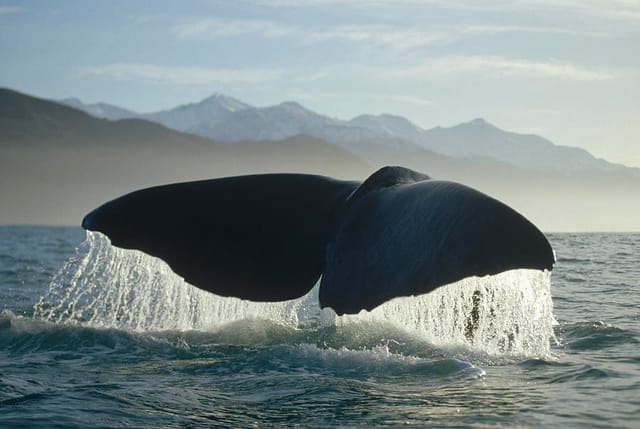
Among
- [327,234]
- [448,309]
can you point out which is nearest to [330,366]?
[448,309]

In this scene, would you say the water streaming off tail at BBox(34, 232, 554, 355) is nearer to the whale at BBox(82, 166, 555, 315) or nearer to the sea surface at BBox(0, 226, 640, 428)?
the sea surface at BBox(0, 226, 640, 428)

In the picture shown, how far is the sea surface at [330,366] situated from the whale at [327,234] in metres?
0.30

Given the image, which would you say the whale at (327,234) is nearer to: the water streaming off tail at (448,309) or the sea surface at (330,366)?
the water streaming off tail at (448,309)

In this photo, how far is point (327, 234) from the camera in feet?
20.8

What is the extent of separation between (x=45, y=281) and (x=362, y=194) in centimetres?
1252

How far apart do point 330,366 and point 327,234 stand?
3.68 ft

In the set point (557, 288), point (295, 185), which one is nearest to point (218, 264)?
point (295, 185)

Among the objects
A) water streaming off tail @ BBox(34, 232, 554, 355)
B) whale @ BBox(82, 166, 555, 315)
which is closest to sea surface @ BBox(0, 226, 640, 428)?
water streaming off tail @ BBox(34, 232, 554, 355)

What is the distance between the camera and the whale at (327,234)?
495cm

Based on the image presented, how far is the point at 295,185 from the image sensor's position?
22.8ft

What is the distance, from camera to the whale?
4.95m

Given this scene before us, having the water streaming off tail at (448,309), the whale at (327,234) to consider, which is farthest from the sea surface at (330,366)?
the whale at (327,234)

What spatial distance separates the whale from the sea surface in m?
0.30

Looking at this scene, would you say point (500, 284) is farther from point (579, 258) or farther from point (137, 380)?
point (579, 258)
